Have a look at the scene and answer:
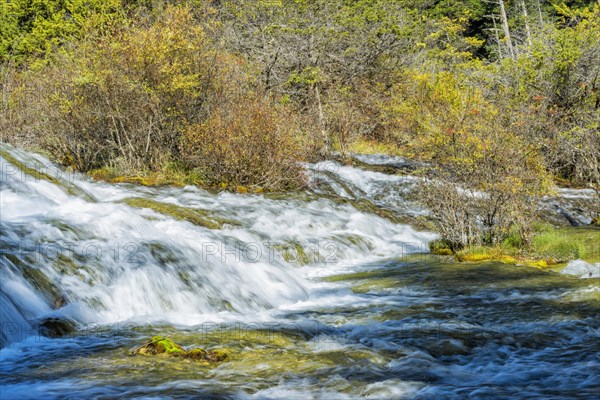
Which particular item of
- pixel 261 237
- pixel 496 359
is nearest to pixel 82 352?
pixel 496 359

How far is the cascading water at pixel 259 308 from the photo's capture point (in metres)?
5.23

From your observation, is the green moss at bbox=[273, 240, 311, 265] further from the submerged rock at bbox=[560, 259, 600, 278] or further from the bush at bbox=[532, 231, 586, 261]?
the submerged rock at bbox=[560, 259, 600, 278]

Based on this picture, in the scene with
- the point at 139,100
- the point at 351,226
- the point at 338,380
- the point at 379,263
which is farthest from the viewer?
the point at 139,100

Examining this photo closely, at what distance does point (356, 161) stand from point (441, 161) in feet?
33.1

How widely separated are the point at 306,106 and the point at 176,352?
2118 cm

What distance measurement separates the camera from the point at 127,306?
7.66 meters

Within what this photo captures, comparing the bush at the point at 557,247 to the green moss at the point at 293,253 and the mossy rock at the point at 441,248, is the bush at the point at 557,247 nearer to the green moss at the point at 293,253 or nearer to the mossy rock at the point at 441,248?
the mossy rock at the point at 441,248

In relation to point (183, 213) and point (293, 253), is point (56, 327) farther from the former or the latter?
point (183, 213)

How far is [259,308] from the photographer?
8.51 m

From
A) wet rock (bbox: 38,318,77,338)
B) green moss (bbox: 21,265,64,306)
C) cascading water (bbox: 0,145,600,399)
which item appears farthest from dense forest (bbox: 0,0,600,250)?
wet rock (bbox: 38,318,77,338)

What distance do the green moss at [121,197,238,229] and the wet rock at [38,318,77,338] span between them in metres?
5.61

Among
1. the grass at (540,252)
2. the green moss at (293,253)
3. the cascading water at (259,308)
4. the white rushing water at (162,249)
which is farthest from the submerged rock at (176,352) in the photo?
the grass at (540,252)

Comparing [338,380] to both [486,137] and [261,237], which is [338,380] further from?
[486,137]

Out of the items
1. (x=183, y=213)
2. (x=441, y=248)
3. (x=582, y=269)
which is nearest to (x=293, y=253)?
(x=183, y=213)
